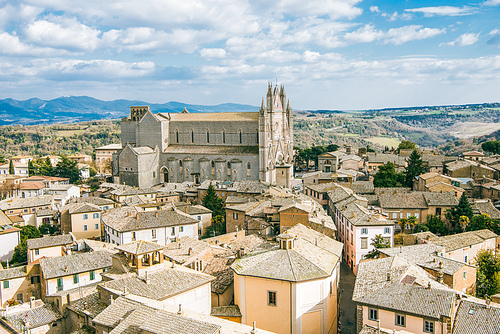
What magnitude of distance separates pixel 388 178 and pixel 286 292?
159ft

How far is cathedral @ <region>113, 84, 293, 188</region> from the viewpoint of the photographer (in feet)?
244

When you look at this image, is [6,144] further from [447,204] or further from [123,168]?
[447,204]

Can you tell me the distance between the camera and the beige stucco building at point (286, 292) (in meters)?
26.0

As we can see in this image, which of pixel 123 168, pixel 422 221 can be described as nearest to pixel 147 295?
pixel 422 221

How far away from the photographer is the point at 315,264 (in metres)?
27.4

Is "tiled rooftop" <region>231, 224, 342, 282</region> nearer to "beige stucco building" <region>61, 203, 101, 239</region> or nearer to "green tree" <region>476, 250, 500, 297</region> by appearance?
"green tree" <region>476, 250, 500, 297</region>

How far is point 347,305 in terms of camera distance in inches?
1332

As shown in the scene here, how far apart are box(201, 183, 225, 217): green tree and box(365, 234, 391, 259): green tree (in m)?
22.1

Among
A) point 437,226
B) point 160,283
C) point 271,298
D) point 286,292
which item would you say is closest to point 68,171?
point 437,226

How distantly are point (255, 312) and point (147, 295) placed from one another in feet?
20.9

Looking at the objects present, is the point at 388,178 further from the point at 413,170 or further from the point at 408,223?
the point at 408,223

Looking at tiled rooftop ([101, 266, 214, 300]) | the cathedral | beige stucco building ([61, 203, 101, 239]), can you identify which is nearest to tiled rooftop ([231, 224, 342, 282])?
tiled rooftop ([101, 266, 214, 300])

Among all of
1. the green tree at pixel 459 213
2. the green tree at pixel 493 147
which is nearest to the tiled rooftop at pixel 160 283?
the green tree at pixel 459 213

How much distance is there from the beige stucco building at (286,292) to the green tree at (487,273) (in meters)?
14.9
